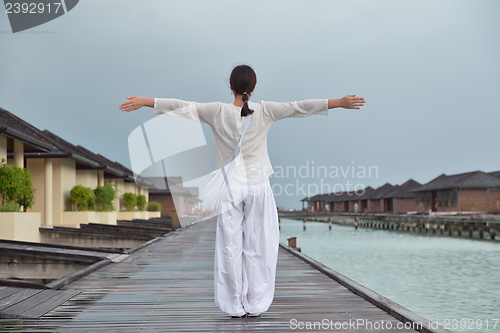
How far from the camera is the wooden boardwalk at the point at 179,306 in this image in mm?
3330

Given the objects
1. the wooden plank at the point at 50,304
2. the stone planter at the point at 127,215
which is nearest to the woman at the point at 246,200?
the wooden plank at the point at 50,304

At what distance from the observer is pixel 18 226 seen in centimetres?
1002

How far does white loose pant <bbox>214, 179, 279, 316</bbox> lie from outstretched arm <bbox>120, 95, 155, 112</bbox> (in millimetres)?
869

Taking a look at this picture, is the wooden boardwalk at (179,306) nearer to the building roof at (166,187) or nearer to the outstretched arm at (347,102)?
the outstretched arm at (347,102)

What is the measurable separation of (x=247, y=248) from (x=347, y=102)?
1295 millimetres

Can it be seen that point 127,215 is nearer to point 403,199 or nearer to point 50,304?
point 50,304

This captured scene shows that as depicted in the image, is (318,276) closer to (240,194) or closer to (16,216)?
(240,194)

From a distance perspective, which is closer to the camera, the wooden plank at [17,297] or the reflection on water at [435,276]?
the wooden plank at [17,297]

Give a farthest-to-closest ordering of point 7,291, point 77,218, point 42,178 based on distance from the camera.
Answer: point 77,218 → point 42,178 → point 7,291

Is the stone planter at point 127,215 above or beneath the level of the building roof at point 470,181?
beneath

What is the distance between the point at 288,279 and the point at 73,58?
56896 millimetres

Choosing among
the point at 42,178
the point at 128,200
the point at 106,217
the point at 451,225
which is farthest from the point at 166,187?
the point at 42,178

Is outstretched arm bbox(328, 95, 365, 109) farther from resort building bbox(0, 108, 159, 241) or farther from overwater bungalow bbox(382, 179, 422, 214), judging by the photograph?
overwater bungalow bbox(382, 179, 422, 214)

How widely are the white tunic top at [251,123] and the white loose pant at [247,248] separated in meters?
0.11
